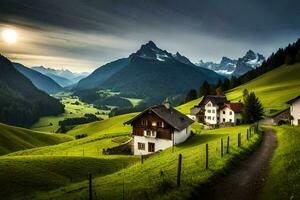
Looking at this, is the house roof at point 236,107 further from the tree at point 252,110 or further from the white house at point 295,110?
the white house at point 295,110

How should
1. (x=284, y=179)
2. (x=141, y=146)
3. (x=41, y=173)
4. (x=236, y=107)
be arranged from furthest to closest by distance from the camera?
(x=236, y=107)
(x=141, y=146)
(x=41, y=173)
(x=284, y=179)

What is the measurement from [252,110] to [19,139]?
88241mm

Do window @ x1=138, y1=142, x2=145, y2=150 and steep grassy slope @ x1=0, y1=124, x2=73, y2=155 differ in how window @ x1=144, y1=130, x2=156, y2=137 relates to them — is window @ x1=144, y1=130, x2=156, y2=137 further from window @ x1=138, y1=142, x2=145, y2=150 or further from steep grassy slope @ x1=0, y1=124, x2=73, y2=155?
steep grassy slope @ x1=0, y1=124, x2=73, y2=155

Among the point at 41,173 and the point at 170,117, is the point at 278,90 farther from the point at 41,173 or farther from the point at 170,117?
the point at 41,173

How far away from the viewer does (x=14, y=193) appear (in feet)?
85.9

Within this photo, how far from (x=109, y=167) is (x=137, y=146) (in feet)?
98.9

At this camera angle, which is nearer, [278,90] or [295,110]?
[295,110]

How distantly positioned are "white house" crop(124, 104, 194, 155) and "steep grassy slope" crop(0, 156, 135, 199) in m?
24.9

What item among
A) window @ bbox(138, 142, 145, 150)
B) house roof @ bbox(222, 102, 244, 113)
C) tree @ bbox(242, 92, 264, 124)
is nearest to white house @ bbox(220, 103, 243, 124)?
house roof @ bbox(222, 102, 244, 113)

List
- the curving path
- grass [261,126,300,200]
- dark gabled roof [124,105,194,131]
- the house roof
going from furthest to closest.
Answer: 1. the house roof
2. dark gabled roof [124,105,194,131]
3. the curving path
4. grass [261,126,300,200]

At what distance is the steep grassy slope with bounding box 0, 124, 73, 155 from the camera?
334 feet

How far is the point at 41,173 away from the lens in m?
33.1

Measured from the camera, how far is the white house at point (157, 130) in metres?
68.5

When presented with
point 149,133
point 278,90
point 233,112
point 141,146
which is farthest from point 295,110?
point 278,90
